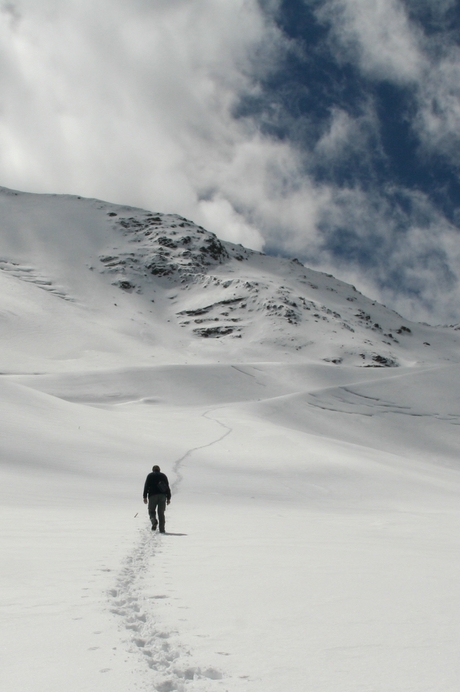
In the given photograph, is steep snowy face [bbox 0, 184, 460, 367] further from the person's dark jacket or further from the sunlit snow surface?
the person's dark jacket

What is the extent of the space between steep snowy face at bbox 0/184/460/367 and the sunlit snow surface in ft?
Result: 111

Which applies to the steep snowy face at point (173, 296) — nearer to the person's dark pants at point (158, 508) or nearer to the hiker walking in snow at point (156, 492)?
the hiker walking in snow at point (156, 492)

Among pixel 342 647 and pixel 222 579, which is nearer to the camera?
pixel 342 647

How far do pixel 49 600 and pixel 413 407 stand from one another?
145 ft

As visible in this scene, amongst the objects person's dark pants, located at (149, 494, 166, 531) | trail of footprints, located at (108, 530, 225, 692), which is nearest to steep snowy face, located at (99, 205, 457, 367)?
person's dark pants, located at (149, 494, 166, 531)

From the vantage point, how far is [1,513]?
9.59 meters

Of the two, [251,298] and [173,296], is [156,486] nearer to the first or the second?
[251,298]

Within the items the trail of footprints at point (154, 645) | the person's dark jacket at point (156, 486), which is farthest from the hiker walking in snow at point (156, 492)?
the trail of footprints at point (154, 645)

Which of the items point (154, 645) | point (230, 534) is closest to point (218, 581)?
point (154, 645)

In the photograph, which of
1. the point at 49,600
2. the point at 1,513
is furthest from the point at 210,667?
the point at 1,513

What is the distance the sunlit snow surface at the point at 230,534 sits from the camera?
332 centimetres

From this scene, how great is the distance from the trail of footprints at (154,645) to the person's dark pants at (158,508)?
4.16 metres

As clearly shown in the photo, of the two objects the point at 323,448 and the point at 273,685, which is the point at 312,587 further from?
the point at 323,448

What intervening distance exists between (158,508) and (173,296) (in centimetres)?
11879
